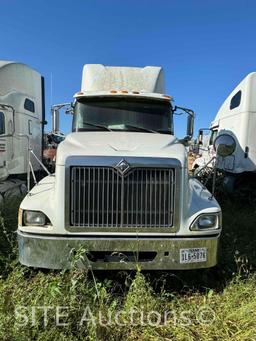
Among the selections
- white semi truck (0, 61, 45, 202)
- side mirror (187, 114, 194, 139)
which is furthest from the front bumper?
white semi truck (0, 61, 45, 202)

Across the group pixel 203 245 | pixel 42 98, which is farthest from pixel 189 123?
pixel 42 98

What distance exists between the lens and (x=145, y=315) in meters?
4.24

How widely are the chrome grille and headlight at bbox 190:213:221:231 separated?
331 millimetres

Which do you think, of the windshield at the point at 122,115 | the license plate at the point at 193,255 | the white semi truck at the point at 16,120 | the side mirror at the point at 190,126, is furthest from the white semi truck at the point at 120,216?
the white semi truck at the point at 16,120

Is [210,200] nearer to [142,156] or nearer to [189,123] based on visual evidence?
[142,156]

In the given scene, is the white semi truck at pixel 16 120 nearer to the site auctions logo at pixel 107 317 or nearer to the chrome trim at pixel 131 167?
the chrome trim at pixel 131 167

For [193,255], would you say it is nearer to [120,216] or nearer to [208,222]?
[208,222]

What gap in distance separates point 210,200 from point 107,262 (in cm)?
153

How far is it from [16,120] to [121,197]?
6.86 metres

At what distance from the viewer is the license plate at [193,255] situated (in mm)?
4711

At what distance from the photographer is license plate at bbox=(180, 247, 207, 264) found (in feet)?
15.5

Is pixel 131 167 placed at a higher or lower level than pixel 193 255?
higher

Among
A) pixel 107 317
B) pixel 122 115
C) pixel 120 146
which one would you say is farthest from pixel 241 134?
pixel 107 317

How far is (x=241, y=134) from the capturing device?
33.5ft
